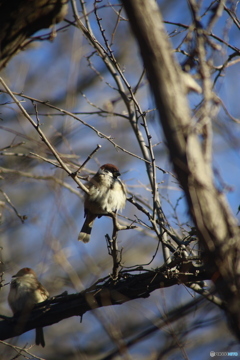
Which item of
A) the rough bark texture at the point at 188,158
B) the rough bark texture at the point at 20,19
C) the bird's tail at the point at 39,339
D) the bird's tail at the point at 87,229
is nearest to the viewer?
the rough bark texture at the point at 188,158

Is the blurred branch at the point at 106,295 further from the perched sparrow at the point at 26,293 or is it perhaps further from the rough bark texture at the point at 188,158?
the rough bark texture at the point at 188,158

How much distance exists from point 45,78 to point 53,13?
8.40 meters

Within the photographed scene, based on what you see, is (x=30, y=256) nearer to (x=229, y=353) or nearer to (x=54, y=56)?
(x=54, y=56)

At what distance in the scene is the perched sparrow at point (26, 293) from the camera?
15.9 feet

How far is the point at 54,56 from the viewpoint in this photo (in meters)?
10.9

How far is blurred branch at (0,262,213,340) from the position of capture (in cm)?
318

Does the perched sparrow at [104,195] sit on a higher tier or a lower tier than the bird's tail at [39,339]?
higher

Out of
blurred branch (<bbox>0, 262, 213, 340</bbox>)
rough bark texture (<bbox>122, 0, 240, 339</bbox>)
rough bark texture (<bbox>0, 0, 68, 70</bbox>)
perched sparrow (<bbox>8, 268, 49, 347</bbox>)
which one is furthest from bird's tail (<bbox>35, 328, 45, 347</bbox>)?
rough bark texture (<bbox>122, 0, 240, 339</bbox>)

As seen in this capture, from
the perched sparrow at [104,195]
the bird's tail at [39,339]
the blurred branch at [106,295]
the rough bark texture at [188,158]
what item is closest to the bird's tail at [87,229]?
the perched sparrow at [104,195]

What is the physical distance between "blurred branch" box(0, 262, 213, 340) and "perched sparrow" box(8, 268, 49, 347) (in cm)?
129

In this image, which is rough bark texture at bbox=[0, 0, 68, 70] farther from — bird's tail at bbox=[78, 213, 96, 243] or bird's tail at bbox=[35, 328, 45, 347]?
bird's tail at bbox=[35, 328, 45, 347]

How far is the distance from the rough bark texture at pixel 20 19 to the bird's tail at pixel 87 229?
306 cm

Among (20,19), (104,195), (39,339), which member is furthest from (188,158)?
(39,339)

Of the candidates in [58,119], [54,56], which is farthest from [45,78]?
[58,119]
